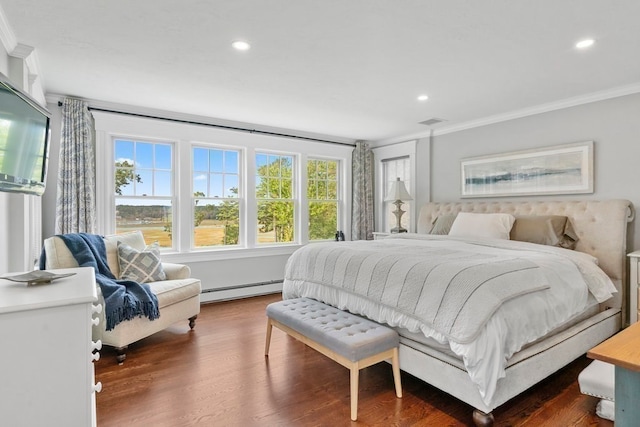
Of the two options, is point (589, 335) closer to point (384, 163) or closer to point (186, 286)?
point (186, 286)

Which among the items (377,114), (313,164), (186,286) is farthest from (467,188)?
(186,286)

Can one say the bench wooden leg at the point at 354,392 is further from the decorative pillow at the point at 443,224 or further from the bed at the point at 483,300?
the decorative pillow at the point at 443,224

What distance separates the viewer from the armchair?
9.17ft

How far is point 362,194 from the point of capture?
586cm

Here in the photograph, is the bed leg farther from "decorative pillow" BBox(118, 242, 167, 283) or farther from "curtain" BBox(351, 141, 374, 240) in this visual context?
"curtain" BBox(351, 141, 374, 240)

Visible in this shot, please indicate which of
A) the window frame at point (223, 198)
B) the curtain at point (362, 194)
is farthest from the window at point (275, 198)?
the curtain at point (362, 194)

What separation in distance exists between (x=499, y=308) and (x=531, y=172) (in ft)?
9.16

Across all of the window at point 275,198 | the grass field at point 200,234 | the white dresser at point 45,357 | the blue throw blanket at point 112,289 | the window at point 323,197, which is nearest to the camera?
the white dresser at point 45,357

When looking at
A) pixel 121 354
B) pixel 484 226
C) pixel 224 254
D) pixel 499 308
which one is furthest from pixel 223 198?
pixel 499 308

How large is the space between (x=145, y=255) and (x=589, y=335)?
12.6 feet

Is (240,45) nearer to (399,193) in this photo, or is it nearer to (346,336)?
(346,336)

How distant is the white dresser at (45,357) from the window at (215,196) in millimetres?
3319

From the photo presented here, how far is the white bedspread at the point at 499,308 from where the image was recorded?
1.83 metres

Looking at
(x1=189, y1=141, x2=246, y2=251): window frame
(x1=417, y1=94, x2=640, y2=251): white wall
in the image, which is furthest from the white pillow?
(x1=189, y1=141, x2=246, y2=251): window frame
